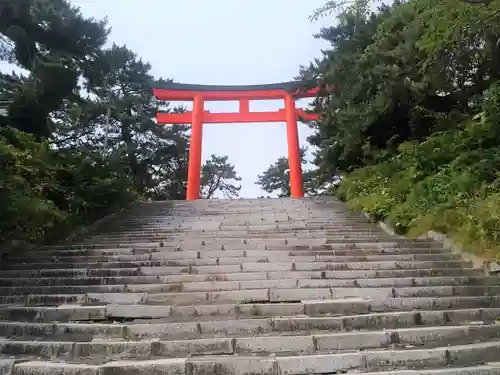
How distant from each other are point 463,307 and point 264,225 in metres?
4.65

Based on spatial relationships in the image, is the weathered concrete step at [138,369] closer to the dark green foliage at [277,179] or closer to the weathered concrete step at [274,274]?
the weathered concrete step at [274,274]

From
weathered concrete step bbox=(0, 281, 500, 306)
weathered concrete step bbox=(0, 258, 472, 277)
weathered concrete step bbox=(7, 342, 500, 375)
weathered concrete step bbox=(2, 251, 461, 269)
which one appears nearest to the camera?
weathered concrete step bbox=(7, 342, 500, 375)

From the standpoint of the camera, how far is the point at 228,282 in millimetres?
5055

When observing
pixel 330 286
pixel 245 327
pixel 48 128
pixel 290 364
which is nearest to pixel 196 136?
pixel 48 128

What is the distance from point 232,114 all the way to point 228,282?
13.5 meters

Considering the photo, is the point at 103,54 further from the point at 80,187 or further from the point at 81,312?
the point at 81,312

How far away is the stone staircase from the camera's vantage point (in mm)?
3320

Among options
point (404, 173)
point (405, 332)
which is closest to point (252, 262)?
point (405, 332)

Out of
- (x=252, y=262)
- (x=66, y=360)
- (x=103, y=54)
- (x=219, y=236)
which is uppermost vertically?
(x=103, y=54)

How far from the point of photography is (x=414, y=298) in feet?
15.0

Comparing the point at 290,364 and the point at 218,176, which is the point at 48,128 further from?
the point at 218,176

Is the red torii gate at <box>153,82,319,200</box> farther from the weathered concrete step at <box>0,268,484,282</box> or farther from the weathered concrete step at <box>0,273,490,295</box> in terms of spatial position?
the weathered concrete step at <box>0,273,490,295</box>

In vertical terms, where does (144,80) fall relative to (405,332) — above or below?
above

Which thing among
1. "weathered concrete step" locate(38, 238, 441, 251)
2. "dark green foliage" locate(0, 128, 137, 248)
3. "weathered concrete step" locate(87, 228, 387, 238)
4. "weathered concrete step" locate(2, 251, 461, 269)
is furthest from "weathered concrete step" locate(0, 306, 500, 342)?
"weathered concrete step" locate(87, 228, 387, 238)
